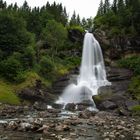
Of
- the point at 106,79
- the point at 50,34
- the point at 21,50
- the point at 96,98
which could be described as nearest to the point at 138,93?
the point at 96,98

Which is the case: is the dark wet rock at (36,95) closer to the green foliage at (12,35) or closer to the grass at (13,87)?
Answer: the grass at (13,87)

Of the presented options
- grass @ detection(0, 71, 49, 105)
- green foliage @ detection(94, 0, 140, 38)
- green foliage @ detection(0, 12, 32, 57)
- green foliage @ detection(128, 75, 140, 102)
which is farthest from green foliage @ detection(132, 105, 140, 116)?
green foliage @ detection(94, 0, 140, 38)

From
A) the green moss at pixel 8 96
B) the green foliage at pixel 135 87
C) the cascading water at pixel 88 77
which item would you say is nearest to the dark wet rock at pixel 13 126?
the green moss at pixel 8 96

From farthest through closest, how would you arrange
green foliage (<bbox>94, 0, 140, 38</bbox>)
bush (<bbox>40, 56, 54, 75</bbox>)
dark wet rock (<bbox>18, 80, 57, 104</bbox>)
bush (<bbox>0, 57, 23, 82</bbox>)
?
1. green foliage (<bbox>94, 0, 140, 38</bbox>)
2. bush (<bbox>40, 56, 54, 75</bbox>)
3. bush (<bbox>0, 57, 23, 82</bbox>)
4. dark wet rock (<bbox>18, 80, 57, 104</bbox>)

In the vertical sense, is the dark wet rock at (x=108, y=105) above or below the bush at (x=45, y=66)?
below

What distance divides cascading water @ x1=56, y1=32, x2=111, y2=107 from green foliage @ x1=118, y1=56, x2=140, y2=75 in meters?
5.33

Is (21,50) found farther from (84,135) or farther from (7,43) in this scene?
(84,135)

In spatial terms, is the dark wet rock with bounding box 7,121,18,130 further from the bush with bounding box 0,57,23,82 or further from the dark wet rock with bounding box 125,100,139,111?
the bush with bounding box 0,57,23,82

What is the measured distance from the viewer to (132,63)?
3506 inches

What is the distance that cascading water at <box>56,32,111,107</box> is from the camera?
244ft

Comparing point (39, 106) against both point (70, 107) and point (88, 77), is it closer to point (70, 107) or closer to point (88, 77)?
point (70, 107)

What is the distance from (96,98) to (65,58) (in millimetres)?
37352

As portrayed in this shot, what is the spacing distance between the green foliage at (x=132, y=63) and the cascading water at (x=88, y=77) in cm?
533

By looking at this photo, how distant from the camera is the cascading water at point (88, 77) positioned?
74250mm
